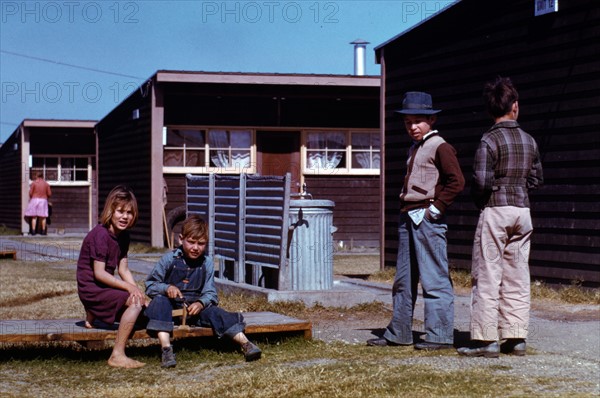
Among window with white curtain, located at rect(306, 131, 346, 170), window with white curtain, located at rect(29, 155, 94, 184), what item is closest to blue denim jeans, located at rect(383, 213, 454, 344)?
window with white curtain, located at rect(306, 131, 346, 170)

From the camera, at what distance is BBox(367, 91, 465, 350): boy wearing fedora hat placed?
7.34m

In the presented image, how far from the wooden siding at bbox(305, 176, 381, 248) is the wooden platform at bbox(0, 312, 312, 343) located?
54.2ft

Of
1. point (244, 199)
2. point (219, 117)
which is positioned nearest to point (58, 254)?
point (219, 117)

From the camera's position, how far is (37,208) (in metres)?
32.3

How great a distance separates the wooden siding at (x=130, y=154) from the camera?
23688mm

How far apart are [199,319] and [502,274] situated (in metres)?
2.06

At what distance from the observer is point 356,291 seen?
35.1 ft

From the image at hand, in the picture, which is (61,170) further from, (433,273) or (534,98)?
(433,273)

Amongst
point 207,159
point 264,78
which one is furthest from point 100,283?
point 207,159

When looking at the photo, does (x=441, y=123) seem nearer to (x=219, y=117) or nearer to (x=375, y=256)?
(x=375, y=256)

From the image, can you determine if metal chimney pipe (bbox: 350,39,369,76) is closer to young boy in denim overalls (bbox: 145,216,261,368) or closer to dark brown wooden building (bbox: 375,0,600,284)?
dark brown wooden building (bbox: 375,0,600,284)

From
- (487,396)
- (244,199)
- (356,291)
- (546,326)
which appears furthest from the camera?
(244,199)

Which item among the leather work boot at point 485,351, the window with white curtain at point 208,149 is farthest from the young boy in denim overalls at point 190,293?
the window with white curtain at point 208,149

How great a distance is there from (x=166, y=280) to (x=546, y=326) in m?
3.36
